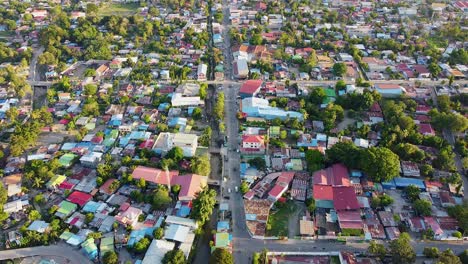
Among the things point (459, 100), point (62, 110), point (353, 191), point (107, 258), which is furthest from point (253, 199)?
point (459, 100)

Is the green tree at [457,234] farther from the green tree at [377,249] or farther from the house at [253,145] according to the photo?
the house at [253,145]

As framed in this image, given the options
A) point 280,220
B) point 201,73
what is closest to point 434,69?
point 201,73

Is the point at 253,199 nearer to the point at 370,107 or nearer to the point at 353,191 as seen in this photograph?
the point at 353,191

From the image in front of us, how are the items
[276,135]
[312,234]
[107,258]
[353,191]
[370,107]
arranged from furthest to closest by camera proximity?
[370,107] < [276,135] < [353,191] < [312,234] < [107,258]

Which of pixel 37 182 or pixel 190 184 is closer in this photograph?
pixel 190 184

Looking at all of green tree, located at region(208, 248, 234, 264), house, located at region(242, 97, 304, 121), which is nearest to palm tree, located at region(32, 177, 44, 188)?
green tree, located at region(208, 248, 234, 264)

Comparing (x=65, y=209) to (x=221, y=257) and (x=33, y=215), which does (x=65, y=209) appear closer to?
(x=33, y=215)
